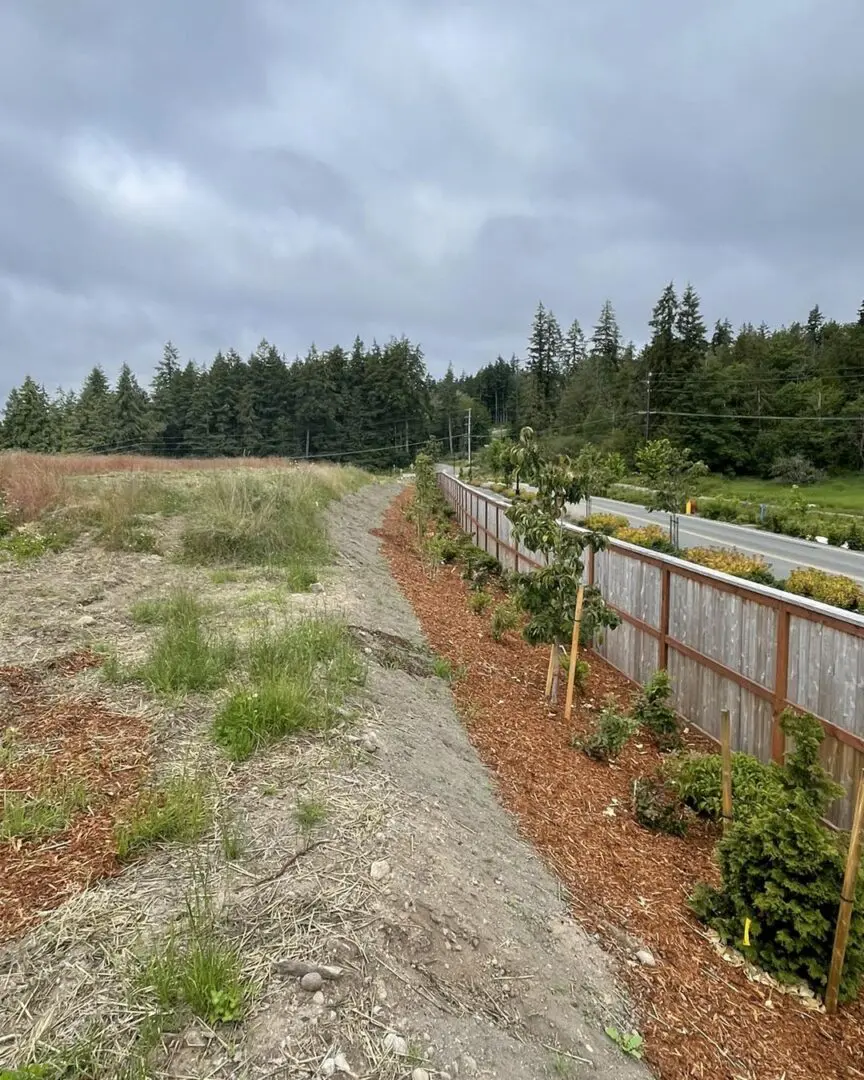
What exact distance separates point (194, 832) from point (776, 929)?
107 inches

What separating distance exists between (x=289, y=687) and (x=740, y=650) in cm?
357

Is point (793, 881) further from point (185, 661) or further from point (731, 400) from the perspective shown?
point (731, 400)

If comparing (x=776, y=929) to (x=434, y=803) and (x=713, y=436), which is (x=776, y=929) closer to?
(x=434, y=803)

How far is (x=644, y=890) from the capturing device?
338 centimetres

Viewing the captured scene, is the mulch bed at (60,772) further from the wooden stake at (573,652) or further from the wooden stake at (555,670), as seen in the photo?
the wooden stake at (555,670)

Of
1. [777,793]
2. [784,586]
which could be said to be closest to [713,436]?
[784,586]

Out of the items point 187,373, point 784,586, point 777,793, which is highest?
point 187,373

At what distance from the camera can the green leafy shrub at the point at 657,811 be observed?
4.11 m

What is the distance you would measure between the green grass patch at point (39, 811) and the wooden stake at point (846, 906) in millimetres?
3419

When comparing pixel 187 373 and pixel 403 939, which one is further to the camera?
pixel 187 373

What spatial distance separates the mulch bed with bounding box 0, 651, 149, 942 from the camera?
7.99ft

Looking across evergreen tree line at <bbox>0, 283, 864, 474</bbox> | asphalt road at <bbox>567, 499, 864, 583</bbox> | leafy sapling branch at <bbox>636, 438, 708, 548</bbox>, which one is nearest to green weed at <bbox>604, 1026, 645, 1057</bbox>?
asphalt road at <bbox>567, 499, 864, 583</bbox>

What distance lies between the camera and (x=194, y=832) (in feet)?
9.00

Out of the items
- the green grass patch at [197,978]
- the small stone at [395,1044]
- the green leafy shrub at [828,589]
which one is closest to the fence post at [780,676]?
the small stone at [395,1044]
